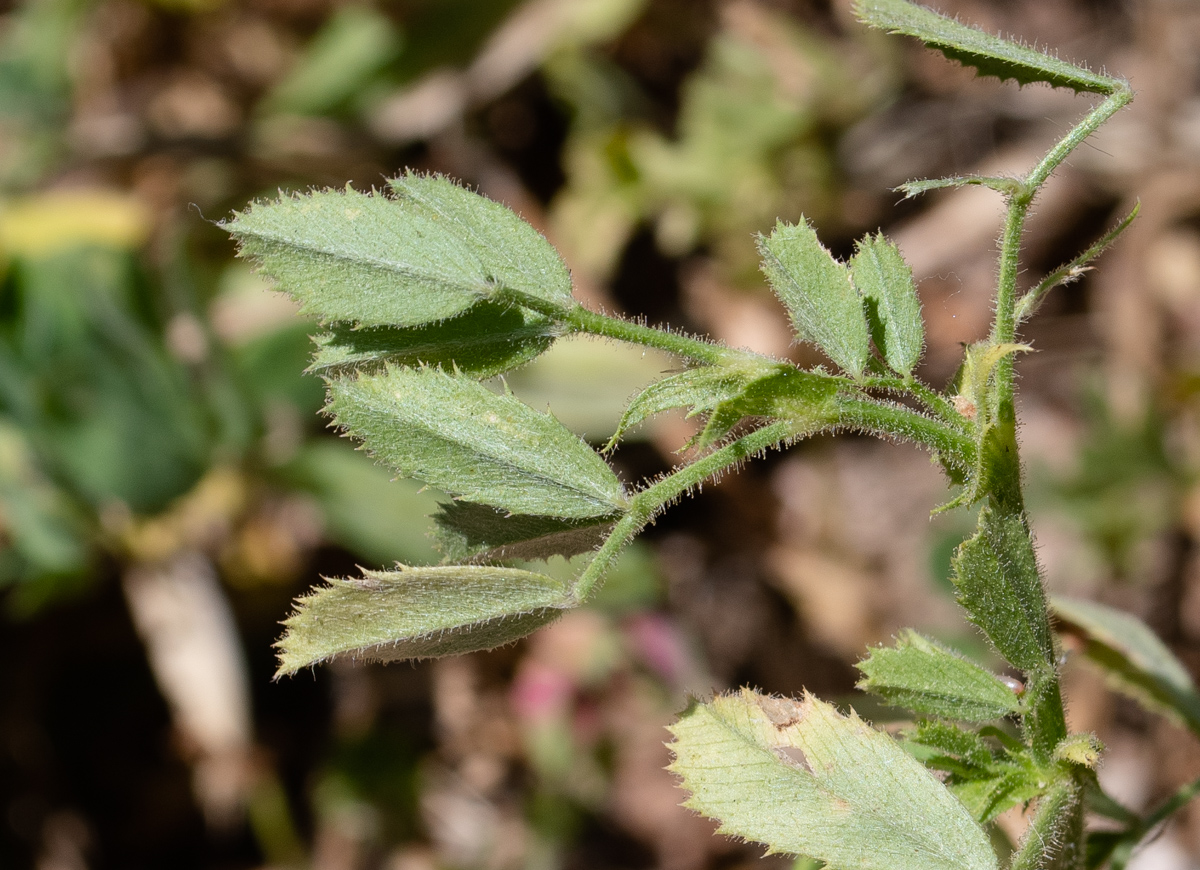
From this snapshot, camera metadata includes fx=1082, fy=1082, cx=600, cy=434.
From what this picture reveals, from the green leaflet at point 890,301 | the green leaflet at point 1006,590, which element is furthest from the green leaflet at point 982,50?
the green leaflet at point 1006,590

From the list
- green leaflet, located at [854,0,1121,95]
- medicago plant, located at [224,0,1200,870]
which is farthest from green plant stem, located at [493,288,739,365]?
green leaflet, located at [854,0,1121,95]

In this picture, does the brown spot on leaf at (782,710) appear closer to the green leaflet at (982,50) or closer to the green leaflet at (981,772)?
the green leaflet at (981,772)

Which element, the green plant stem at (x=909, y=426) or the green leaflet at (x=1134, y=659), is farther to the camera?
the green leaflet at (x=1134, y=659)

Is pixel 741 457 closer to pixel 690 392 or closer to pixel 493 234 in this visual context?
pixel 690 392

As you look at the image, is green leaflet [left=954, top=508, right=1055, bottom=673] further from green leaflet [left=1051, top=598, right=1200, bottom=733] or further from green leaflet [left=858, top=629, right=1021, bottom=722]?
green leaflet [left=1051, top=598, right=1200, bottom=733]

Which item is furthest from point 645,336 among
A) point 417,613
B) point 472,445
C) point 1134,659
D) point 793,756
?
point 1134,659

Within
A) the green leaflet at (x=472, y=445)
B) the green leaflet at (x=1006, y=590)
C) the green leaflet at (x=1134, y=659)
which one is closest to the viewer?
the green leaflet at (x=1006, y=590)

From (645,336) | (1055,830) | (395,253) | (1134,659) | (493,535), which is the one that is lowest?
(1055,830)
